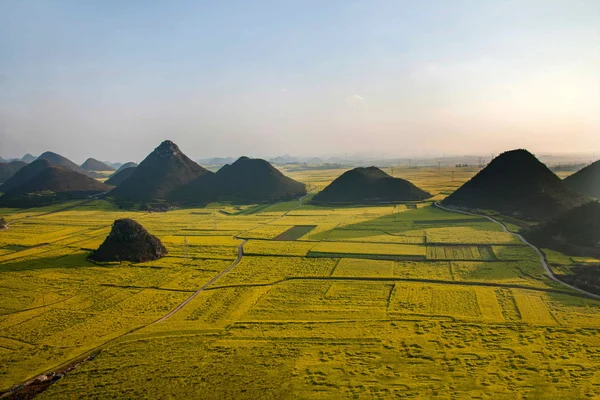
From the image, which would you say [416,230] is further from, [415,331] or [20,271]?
[20,271]

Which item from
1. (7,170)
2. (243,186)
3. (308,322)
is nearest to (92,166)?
(7,170)

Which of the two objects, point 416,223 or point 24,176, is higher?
point 24,176

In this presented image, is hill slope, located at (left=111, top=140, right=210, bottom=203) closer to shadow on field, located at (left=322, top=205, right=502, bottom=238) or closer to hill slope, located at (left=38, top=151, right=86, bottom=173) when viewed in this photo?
shadow on field, located at (left=322, top=205, right=502, bottom=238)

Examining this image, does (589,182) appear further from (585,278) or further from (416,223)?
(585,278)

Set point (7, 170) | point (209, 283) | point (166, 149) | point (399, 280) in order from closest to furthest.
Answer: point (399, 280) < point (209, 283) < point (166, 149) < point (7, 170)

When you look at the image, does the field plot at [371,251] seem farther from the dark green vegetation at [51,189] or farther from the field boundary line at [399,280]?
the dark green vegetation at [51,189]

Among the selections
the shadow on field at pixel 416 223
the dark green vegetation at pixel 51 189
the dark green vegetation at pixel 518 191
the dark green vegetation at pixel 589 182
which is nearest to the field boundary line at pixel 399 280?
the shadow on field at pixel 416 223

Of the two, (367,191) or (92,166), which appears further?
(92,166)

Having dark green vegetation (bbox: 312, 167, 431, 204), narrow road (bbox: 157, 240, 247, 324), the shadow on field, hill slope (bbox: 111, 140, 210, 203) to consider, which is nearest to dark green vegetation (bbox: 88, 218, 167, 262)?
narrow road (bbox: 157, 240, 247, 324)
